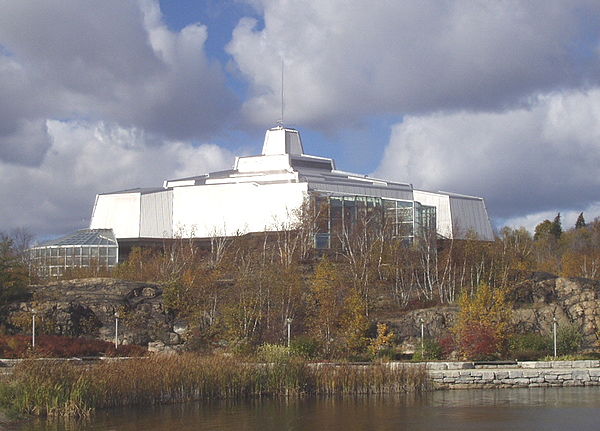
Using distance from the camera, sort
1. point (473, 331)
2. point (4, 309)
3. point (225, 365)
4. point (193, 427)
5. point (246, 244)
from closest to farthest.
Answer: point (193, 427) < point (225, 365) < point (473, 331) < point (4, 309) < point (246, 244)

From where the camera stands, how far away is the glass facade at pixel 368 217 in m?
64.5

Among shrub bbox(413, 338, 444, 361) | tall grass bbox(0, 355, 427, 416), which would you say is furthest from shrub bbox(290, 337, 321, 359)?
tall grass bbox(0, 355, 427, 416)

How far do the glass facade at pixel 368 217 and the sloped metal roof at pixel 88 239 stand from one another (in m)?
19.4

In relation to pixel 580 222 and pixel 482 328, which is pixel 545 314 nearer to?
pixel 482 328

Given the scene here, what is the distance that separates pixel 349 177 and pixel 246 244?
2005 centimetres

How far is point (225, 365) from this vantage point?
107ft

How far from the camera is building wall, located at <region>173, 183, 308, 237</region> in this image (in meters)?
71.9

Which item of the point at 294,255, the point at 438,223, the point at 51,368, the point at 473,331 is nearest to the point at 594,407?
the point at 473,331

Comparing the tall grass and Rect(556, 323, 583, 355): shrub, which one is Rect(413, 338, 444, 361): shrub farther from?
the tall grass

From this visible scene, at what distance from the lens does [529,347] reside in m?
44.7

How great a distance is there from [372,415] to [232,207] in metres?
48.0

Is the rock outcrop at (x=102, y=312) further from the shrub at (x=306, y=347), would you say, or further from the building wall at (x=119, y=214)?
the building wall at (x=119, y=214)

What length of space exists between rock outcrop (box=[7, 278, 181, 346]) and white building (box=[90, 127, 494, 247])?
1716 centimetres

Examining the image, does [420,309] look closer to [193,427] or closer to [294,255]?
[294,255]
